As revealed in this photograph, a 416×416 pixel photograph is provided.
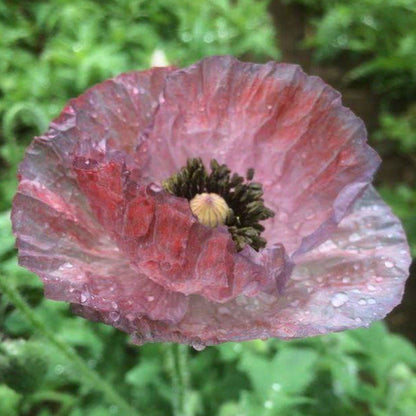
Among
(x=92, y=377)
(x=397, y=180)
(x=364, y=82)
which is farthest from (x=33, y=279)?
(x=364, y=82)

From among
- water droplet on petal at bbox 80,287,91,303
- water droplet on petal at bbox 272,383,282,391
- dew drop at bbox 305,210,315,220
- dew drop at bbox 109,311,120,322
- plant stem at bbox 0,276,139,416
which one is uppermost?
dew drop at bbox 305,210,315,220

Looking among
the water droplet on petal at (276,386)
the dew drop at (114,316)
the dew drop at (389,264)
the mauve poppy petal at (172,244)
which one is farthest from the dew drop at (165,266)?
the water droplet on petal at (276,386)

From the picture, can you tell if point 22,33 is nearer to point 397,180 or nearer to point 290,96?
point 397,180

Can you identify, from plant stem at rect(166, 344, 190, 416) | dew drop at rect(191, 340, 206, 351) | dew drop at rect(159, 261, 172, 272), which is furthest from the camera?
plant stem at rect(166, 344, 190, 416)

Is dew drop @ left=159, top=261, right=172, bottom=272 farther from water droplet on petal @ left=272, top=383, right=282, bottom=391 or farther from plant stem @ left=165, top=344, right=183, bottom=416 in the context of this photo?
water droplet on petal @ left=272, top=383, right=282, bottom=391

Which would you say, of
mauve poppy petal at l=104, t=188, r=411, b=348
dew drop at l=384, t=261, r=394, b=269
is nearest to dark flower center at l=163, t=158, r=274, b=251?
mauve poppy petal at l=104, t=188, r=411, b=348

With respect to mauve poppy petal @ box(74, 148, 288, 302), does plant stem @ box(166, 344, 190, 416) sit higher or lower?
lower

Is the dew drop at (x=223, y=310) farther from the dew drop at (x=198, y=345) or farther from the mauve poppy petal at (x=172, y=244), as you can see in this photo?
the dew drop at (x=198, y=345)
